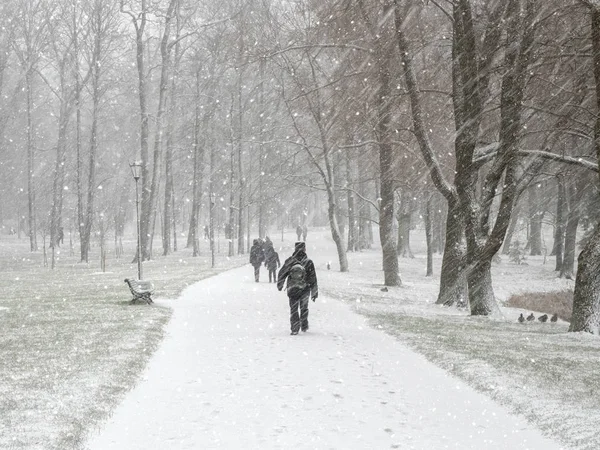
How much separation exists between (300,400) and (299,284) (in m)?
4.51

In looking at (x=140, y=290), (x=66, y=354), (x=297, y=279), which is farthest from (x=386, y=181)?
(x=66, y=354)

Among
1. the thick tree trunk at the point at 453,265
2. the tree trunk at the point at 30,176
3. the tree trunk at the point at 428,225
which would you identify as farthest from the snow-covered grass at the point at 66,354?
the tree trunk at the point at 30,176

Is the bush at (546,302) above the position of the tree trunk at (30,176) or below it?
below

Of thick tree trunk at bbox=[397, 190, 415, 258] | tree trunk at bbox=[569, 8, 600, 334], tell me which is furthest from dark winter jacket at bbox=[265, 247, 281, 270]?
thick tree trunk at bbox=[397, 190, 415, 258]

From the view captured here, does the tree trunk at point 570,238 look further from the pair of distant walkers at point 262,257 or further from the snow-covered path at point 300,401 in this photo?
the snow-covered path at point 300,401

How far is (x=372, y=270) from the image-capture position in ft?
112

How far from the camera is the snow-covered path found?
18.9ft

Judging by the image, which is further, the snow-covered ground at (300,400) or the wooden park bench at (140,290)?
the wooden park bench at (140,290)

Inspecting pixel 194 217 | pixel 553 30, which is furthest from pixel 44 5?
pixel 553 30

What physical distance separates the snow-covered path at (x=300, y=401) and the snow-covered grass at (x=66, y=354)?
331 millimetres

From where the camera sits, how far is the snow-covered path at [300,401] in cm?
576

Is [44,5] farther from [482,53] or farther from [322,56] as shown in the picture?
[482,53]

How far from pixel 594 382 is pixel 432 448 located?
3.83 meters

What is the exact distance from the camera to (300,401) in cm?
700
